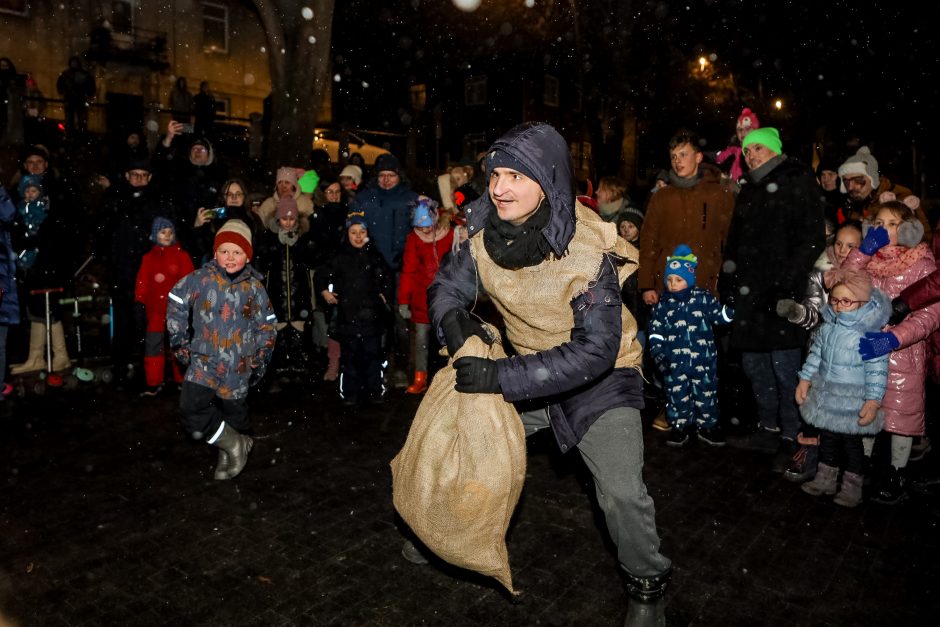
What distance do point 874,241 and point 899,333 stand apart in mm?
739

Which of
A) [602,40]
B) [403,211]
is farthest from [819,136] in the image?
[403,211]

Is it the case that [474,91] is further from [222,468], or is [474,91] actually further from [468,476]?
[468,476]

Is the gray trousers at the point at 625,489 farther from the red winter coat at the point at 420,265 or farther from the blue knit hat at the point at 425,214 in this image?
the blue knit hat at the point at 425,214

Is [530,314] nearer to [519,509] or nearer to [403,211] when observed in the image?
[519,509]

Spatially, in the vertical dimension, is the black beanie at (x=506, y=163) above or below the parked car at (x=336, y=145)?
below

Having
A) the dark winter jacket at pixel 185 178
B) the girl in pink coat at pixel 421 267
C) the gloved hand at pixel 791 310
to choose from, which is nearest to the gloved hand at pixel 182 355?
the girl in pink coat at pixel 421 267

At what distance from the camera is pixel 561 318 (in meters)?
3.46

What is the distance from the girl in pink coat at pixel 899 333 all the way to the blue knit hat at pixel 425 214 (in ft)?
13.8

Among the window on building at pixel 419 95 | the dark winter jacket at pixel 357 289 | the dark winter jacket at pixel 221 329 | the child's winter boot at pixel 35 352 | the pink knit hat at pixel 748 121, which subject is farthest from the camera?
the window on building at pixel 419 95

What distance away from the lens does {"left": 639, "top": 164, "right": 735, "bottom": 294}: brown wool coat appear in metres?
6.91

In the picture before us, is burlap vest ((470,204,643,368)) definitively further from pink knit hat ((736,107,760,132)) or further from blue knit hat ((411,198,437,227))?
blue knit hat ((411,198,437,227))

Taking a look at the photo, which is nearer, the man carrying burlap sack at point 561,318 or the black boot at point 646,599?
the man carrying burlap sack at point 561,318

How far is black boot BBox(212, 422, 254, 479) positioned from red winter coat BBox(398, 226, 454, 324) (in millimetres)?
2969

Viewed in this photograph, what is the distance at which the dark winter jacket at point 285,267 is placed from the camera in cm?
852
